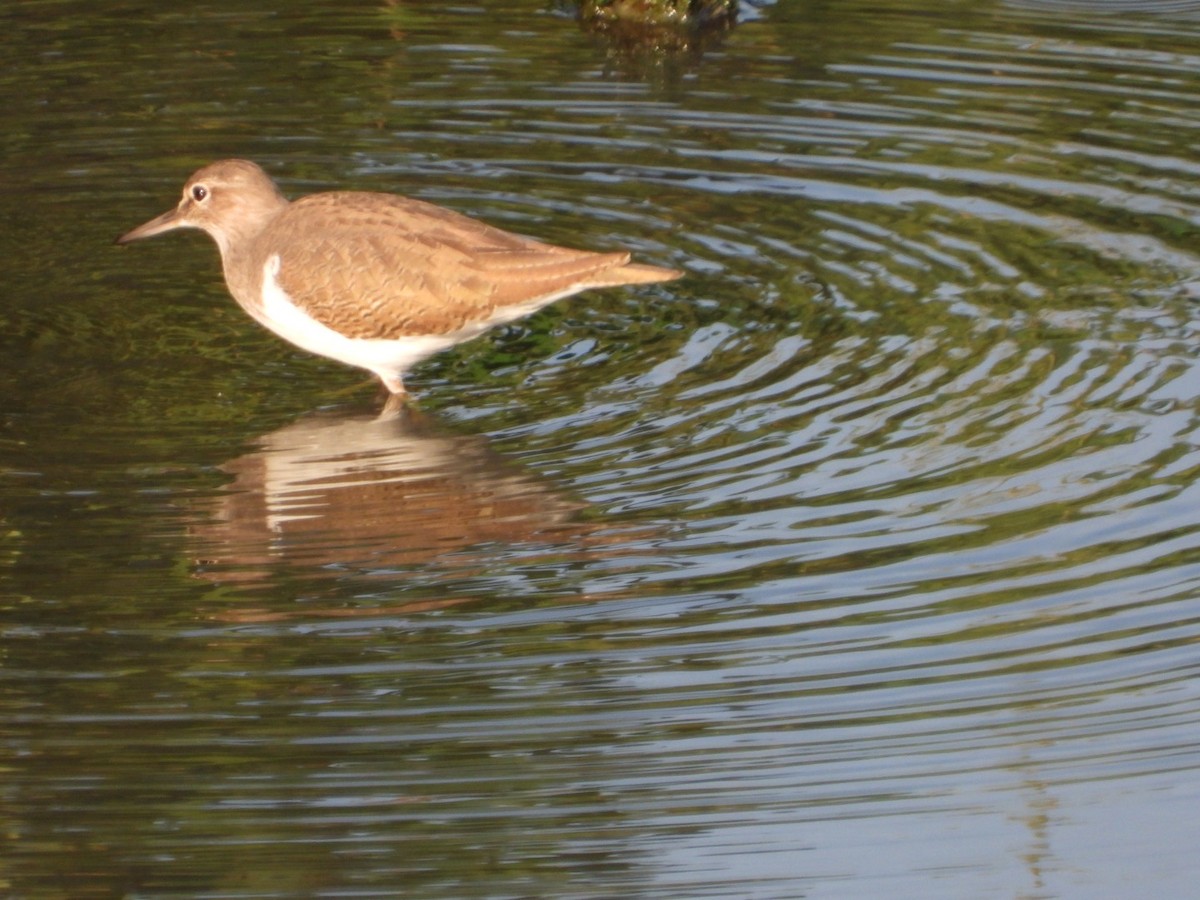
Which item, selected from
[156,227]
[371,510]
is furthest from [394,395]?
[156,227]

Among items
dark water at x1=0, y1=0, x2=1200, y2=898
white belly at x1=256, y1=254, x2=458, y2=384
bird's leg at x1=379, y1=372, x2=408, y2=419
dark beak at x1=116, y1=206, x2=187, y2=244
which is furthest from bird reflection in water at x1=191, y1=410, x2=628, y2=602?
dark beak at x1=116, y1=206, x2=187, y2=244

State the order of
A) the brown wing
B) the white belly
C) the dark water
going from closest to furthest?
1. the dark water
2. the brown wing
3. the white belly

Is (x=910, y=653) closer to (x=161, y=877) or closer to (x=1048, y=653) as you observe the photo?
(x=1048, y=653)

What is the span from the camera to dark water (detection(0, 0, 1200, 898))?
553cm

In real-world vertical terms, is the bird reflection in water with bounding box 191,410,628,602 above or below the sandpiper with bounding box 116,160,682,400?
below

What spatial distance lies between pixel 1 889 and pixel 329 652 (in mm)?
1426

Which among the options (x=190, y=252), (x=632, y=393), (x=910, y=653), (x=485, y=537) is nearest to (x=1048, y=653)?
(x=910, y=653)

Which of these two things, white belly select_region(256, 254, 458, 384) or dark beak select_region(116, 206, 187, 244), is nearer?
white belly select_region(256, 254, 458, 384)

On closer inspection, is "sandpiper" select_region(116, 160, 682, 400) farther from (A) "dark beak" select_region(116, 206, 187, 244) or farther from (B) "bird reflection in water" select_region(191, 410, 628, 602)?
(A) "dark beak" select_region(116, 206, 187, 244)

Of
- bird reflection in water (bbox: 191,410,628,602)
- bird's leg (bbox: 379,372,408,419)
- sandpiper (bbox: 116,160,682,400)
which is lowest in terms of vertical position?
bird reflection in water (bbox: 191,410,628,602)

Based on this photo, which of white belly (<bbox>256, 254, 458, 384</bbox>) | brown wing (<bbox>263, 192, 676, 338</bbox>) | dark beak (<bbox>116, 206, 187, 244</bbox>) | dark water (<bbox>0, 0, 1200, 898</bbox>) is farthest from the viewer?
dark beak (<bbox>116, 206, 187, 244</bbox>)

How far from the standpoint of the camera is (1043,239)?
10.2m

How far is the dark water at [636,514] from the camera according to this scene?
5.53m

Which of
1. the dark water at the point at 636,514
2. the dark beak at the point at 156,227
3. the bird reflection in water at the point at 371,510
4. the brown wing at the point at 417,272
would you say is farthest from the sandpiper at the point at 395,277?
the dark beak at the point at 156,227
